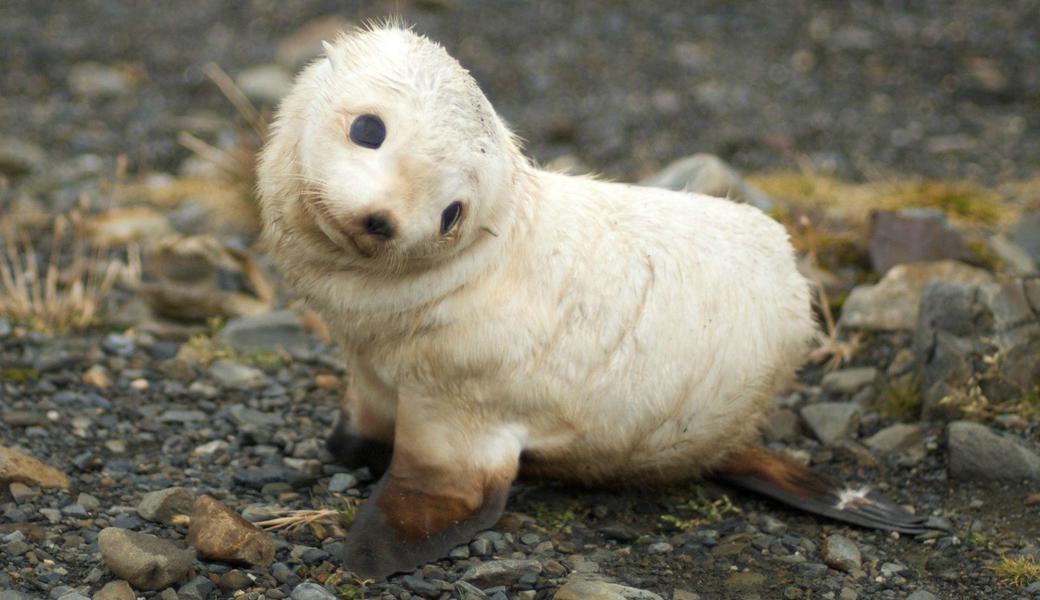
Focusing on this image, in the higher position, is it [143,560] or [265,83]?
[265,83]

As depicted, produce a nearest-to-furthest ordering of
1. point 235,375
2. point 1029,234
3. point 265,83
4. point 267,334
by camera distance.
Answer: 1. point 235,375
2. point 267,334
3. point 1029,234
4. point 265,83

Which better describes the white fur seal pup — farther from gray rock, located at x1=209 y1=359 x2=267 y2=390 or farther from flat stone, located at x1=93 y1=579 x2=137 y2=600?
gray rock, located at x1=209 y1=359 x2=267 y2=390

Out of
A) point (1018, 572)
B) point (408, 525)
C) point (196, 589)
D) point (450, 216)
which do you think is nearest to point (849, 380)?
point (1018, 572)

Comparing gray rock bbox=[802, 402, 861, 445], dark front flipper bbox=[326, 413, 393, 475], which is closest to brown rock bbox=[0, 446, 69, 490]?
dark front flipper bbox=[326, 413, 393, 475]

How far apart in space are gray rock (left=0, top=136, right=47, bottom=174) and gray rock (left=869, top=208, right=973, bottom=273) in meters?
5.84

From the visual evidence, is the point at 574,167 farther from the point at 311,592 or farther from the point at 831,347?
the point at 311,592

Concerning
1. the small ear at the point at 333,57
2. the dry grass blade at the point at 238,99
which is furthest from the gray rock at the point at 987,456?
the dry grass blade at the point at 238,99

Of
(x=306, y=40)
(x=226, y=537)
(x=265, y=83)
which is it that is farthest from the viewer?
(x=306, y=40)

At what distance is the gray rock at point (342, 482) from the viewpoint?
14.7 ft

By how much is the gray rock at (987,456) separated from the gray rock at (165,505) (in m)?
2.89

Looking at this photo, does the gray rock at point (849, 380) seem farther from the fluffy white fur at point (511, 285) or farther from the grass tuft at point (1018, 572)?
the grass tuft at point (1018, 572)

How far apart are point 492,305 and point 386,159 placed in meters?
0.72

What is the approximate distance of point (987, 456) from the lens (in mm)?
4734

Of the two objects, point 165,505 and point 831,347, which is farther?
point 831,347
